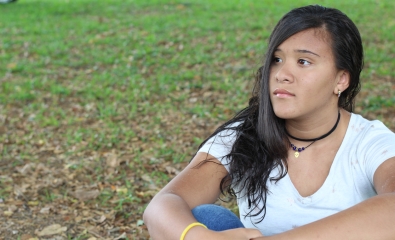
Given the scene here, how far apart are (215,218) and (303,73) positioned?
0.73m

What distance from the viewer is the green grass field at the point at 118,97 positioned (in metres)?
4.31

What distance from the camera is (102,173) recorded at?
4.78 meters

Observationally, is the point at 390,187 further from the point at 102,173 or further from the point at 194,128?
the point at 194,128

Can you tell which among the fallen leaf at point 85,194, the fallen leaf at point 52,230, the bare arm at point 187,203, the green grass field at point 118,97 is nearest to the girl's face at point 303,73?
the bare arm at point 187,203

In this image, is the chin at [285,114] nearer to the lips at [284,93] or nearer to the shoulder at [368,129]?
the lips at [284,93]

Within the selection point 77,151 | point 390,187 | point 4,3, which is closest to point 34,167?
point 77,151

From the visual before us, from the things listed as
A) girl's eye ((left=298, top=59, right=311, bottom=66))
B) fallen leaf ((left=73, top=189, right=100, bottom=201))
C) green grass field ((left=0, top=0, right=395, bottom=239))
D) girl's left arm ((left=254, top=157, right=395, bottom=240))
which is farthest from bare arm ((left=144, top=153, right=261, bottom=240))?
fallen leaf ((left=73, top=189, right=100, bottom=201))

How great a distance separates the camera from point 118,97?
663cm

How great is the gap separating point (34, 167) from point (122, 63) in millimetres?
3251

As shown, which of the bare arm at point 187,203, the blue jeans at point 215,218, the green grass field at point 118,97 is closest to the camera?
the bare arm at point 187,203

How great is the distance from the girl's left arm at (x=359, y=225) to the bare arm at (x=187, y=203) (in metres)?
0.23

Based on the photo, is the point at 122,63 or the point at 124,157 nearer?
the point at 124,157

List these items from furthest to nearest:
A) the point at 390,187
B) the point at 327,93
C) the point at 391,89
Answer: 1. the point at 391,89
2. the point at 327,93
3. the point at 390,187

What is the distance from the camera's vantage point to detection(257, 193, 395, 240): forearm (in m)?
2.11
